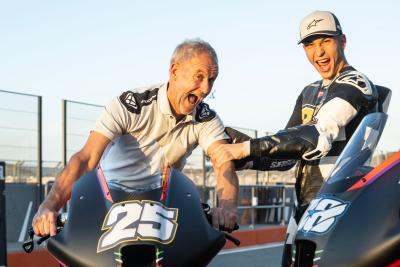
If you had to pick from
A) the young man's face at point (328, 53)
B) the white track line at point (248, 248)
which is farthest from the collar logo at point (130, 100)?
the white track line at point (248, 248)

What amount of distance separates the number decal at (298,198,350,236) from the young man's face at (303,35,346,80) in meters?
1.23

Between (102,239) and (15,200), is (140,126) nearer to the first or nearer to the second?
(102,239)

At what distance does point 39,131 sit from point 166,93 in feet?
A: 22.7

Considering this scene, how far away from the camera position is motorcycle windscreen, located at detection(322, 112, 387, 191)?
2.69 m

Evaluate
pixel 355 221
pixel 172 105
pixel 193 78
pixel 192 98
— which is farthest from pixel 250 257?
pixel 355 221

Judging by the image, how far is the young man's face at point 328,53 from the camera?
3.69m

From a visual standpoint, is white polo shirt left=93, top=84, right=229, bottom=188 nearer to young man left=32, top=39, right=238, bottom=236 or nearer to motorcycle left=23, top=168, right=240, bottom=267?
young man left=32, top=39, right=238, bottom=236

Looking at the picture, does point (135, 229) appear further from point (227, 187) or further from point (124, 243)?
point (227, 187)

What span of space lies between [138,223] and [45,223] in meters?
0.49

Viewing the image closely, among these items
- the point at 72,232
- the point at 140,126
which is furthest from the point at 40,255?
the point at 72,232

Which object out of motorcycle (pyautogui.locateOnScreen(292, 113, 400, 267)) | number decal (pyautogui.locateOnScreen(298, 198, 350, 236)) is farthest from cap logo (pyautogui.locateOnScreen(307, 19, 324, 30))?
number decal (pyautogui.locateOnScreen(298, 198, 350, 236))

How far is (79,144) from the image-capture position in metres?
10.6

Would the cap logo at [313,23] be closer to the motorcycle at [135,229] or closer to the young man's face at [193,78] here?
the young man's face at [193,78]

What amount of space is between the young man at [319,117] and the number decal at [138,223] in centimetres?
78
